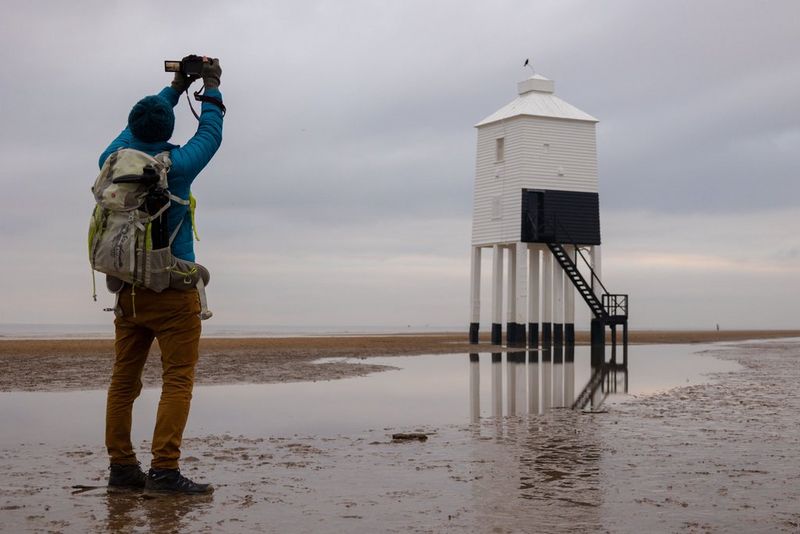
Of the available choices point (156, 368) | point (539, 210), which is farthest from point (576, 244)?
point (156, 368)

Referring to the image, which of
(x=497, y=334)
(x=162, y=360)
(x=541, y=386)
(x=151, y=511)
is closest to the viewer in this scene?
(x=151, y=511)

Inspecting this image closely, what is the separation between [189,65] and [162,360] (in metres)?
2.05

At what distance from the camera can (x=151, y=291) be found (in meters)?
6.63

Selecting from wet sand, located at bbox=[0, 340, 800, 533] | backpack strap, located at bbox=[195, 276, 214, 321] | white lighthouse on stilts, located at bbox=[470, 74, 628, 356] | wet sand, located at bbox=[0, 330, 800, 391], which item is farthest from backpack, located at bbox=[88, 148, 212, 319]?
white lighthouse on stilts, located at bbox=[470, 74, 628, 356]

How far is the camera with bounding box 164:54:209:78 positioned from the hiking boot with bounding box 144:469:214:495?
2.72 metres

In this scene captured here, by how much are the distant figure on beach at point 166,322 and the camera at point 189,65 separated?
0.52ft

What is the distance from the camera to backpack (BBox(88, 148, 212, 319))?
6.39 meters

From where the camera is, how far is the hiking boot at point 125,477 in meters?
6.71

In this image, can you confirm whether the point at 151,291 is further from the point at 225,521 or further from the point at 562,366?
the point at 562,366

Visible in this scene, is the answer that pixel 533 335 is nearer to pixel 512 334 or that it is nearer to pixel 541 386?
pixel 512 334

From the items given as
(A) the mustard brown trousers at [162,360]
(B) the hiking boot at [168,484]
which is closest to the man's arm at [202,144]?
(A) the mustard brown trousers at [162,360]

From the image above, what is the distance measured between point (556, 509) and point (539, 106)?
32400 millimetres

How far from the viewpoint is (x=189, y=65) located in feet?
23.0

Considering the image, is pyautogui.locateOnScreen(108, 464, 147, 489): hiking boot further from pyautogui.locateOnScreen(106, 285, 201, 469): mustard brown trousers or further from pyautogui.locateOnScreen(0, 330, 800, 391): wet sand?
pyautogui.locateOnScreen(0, 330, 800, 391): wet sand
